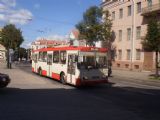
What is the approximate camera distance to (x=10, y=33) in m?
72.7

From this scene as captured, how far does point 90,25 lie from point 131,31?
582cm

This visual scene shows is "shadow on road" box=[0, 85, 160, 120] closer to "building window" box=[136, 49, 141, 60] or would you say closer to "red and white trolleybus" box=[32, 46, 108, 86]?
"red and white trolleybus" box=[32, 46, 108, 86]

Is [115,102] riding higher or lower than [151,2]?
lower

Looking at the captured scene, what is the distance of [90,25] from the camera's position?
4978cm

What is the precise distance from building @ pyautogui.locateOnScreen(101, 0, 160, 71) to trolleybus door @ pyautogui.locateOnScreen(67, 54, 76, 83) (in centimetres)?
2388

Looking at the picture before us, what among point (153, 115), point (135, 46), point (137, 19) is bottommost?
point (153, 115)

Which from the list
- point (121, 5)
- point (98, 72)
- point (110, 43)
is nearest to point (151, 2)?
point (121, 5)

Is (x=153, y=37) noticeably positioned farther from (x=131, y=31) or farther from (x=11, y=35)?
(x=11, y=35)

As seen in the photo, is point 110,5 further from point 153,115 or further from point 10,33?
point 153,115

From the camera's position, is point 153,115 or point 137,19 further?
point 137,19

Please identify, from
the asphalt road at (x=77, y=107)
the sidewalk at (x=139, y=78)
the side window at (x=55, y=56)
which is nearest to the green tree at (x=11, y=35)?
the sidewalk at (x=139, y=78)

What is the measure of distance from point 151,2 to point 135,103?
3279 cm

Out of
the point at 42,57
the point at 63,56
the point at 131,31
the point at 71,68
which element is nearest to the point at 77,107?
the point at 71,68

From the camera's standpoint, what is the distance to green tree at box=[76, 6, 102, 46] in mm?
49531
